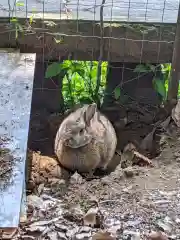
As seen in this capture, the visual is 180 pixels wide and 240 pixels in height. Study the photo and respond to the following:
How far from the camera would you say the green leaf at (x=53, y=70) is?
552 centimetres

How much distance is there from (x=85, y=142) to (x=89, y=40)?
135 cm

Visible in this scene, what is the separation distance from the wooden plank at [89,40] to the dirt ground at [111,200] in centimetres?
104

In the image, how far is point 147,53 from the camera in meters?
5.70

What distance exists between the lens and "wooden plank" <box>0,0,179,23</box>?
224 inches

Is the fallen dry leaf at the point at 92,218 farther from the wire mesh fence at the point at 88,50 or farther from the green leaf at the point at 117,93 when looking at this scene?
the green leaf at the point at 117,93

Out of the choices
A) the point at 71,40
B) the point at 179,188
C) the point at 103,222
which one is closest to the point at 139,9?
the point at 71,40

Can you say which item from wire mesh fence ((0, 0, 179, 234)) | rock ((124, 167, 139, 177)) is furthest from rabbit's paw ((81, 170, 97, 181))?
wire mesh fence ((0, 0, 179, 234))

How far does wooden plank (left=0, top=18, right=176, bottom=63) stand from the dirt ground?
1.04 m

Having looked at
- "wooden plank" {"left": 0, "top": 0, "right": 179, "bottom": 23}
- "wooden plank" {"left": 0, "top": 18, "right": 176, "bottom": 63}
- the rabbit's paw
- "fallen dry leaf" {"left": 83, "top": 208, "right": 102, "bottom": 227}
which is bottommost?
the rabbit's paw

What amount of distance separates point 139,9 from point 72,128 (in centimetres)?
211

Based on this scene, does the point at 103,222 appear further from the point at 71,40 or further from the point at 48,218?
the point at 71,40

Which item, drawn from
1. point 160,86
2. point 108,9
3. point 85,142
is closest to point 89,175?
point 85,142

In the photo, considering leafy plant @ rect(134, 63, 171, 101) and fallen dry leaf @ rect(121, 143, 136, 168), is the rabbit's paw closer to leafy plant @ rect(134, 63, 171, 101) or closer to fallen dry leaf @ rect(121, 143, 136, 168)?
fallen dry leaf @ rect(121, 143, 136, 168)

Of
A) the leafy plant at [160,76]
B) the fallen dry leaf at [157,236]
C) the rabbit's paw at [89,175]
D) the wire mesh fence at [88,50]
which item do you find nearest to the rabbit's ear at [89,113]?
the rabbit's paw at [89,175]
